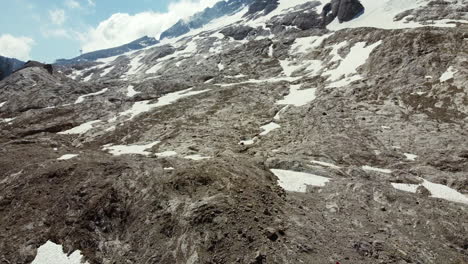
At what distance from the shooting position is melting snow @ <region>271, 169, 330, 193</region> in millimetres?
30484

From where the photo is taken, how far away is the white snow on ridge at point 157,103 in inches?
2712

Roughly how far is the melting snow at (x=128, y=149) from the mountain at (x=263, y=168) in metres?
0.36

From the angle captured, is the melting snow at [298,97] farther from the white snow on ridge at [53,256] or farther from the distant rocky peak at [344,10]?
the distant rocky peak at [344,10]

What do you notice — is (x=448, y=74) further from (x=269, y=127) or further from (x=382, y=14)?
(x=382, y=14)

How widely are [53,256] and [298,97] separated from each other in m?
53.2

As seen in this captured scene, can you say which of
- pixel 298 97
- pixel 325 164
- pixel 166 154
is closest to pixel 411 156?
pixel 325 164

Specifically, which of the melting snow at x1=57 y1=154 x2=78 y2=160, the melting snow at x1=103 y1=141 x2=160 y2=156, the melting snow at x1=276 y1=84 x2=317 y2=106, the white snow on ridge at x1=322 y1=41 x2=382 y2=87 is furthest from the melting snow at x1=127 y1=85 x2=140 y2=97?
the white snow on ridge at x1=322 y1=41 x2=382 y2=87

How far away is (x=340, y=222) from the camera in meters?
24.9

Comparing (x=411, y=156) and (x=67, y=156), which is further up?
(x=67, y=156)

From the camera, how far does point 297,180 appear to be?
31891 mm

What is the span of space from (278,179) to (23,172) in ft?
93.7

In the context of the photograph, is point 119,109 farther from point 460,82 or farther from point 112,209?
point 460,82

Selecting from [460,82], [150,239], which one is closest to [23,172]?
[150,239]

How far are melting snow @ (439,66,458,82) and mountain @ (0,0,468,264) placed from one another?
0.34m
